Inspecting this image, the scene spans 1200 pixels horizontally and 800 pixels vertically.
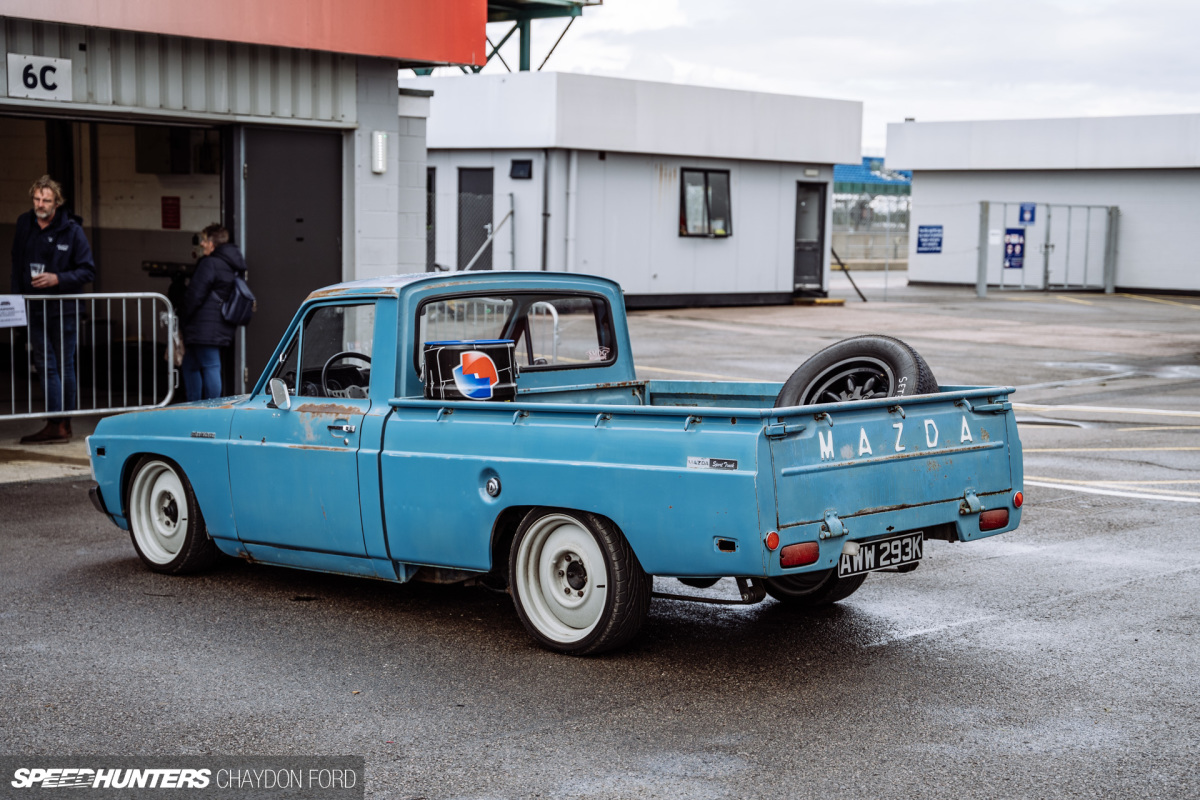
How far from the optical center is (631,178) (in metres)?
27.8

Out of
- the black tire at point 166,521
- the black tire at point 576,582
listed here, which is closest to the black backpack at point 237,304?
the black tire at point 166,521

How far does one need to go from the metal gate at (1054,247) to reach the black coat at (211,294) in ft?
93.4

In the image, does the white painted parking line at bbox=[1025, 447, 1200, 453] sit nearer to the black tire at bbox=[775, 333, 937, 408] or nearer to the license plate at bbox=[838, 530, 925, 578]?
the black tire at bbox=[775, 333, 937, 408]

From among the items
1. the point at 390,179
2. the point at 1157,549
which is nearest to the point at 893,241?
the point at 390,179

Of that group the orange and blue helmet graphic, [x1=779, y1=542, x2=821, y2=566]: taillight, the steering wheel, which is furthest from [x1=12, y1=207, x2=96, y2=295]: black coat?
[x1=779, y1=542, x2=821, y2=566]: taillight

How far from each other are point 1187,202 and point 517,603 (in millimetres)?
34266

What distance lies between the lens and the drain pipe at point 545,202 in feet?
87.4

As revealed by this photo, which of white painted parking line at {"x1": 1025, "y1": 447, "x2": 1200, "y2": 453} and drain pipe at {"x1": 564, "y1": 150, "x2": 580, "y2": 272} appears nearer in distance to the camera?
white painted parking line at {"x1": 1025, "y1": 447, "x2": 1200, "y2": 453}

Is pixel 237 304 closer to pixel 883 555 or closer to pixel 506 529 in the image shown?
pixel 506 529

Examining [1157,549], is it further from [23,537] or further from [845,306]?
[845,306]

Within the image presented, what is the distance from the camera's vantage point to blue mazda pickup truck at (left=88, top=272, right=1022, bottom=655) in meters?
5.50

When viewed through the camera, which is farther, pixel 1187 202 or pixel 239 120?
pixel 1187 202

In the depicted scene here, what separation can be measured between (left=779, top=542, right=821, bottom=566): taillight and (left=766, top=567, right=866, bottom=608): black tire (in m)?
1.18

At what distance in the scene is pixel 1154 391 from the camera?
16594 mm
